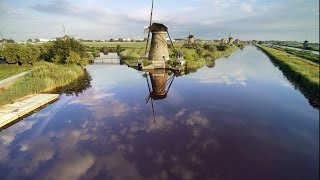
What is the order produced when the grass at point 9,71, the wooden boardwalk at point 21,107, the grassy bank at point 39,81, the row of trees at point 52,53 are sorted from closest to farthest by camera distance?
1. the wooden boardwalk at point 21,107
2. the grassy bank at point 39,81
3. the grass at point 9,71
4. the row of trees at point 52,53

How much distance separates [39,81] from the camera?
86.2 feet

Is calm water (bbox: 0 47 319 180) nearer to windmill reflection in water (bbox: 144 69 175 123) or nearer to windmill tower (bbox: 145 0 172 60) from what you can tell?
windmill reflection in water (bbox: 144 69 175 123)

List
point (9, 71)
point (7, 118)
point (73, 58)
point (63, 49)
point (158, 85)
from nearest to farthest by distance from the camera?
point (7, 118) → point (158, 85) → point (9, 71) → point (73, 58) → point (63, 49)

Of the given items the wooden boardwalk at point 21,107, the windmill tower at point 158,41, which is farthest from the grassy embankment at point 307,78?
the windmill tower at point 158,41

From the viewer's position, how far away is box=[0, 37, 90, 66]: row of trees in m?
41.0

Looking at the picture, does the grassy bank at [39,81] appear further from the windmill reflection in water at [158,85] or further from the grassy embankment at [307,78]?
the grassy embankment at [307,78]

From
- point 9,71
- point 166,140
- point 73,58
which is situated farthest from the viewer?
point 73,58

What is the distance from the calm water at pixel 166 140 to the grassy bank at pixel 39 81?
414cm

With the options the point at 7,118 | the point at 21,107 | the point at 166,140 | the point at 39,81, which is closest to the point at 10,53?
the point at 39,81

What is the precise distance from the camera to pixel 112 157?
1213 centimetres

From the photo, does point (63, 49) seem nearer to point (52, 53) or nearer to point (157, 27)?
point (52, 53)

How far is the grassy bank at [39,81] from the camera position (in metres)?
22.0

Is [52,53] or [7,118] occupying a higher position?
[52,53]

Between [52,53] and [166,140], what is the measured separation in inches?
→ 1438
